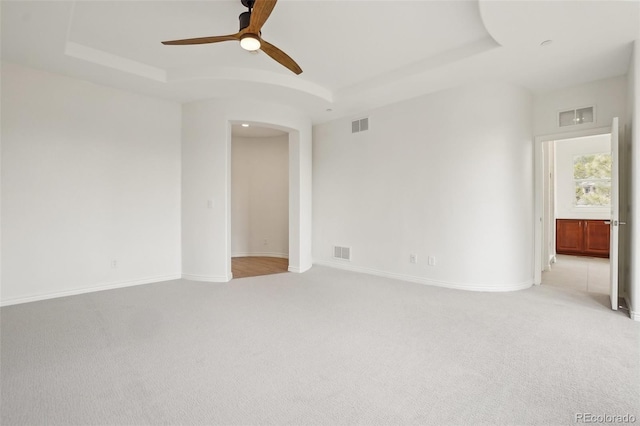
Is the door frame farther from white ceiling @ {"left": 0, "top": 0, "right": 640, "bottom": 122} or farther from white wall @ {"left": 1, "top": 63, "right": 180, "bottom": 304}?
white wall @ {"left": 1, "top": 63, "right": 180, "bottom": 304}

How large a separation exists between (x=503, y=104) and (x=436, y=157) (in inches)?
40.1

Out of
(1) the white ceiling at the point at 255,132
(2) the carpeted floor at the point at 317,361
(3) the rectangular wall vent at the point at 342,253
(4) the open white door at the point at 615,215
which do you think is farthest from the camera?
(1) the white ceiling at the point at 255,132

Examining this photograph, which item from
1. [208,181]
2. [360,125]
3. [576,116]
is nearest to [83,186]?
[208,181]

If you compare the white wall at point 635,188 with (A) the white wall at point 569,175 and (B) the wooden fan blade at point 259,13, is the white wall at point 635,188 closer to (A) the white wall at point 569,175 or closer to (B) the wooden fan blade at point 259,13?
(B) the wooden fan blade at point 259,13

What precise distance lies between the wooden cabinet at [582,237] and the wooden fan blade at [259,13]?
7780 millimetres

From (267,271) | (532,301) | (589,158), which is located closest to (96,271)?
(267,271)

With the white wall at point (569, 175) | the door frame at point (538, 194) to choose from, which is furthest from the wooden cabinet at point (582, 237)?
the door frame at point (538, 194)

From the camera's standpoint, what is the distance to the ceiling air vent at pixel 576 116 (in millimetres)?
3965

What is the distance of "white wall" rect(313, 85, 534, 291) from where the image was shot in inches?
160

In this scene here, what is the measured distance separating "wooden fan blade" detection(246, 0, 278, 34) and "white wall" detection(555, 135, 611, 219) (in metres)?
7.75

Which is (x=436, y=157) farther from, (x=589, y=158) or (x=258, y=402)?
(x=589, y=158)

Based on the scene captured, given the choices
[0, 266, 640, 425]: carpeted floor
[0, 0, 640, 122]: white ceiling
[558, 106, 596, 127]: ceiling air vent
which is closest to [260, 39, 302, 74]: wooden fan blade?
[0, 0, 640, 122]: white ceiling

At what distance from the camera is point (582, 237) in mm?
6875

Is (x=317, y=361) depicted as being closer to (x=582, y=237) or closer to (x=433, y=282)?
(x=433, y=282)
